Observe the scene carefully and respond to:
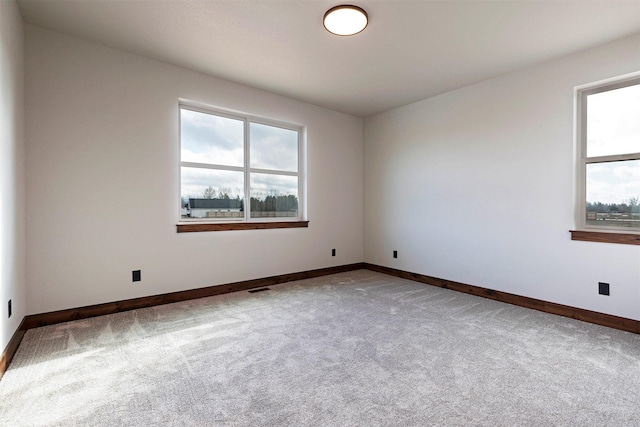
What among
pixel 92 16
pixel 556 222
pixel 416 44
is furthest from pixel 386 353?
pixel 92 16

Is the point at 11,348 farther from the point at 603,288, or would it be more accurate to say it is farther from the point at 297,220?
the point at 603,288

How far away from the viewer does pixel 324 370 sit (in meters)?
1.99

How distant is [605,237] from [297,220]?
353cm

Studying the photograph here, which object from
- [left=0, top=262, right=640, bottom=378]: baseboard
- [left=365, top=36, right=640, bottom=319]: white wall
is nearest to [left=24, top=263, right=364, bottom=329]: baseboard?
[left=0, top=262, right=640, bottom=378]: baseboard

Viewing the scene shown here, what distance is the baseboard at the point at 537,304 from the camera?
8.95 feet

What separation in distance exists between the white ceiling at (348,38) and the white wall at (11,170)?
44 cm

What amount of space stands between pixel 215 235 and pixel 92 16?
2.35m

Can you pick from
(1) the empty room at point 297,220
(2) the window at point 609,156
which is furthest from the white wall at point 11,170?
(2) the window at point 609,156

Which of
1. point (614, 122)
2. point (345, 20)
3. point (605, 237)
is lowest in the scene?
point (605, 237)

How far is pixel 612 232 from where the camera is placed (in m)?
2.86

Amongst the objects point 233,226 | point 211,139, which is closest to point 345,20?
point 211,139

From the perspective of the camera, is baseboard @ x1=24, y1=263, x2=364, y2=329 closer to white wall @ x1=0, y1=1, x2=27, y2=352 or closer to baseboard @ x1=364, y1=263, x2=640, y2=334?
white wall @ x1=0, y1=1, x2=27, y2=352

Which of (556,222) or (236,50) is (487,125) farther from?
(236,50)

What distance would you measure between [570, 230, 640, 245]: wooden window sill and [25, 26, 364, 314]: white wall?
11.8 ft
